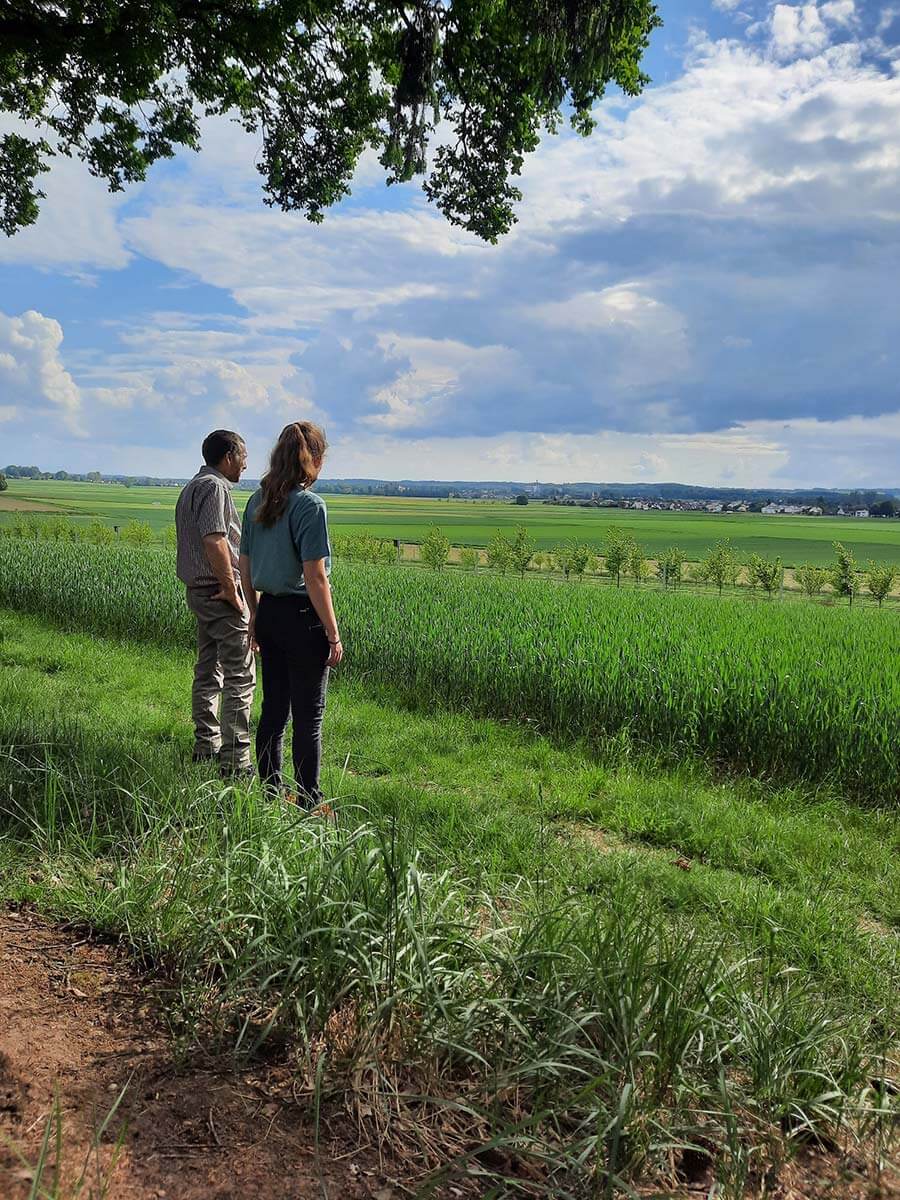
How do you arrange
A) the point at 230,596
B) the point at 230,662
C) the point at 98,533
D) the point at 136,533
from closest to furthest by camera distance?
the point at 230,596 < the point at 230,662 < the point at 98,533 < the point at 136,533

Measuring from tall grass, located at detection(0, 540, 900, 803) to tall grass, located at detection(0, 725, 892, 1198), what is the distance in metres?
4.33

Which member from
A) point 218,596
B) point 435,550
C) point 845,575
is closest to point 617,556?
point 435,550

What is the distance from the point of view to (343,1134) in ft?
6.96

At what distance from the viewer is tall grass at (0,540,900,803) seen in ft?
A: 23.7

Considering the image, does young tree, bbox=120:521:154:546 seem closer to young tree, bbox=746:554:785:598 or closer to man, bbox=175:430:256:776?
young tree, bbox=746:554:785:598

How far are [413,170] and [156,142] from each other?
4528 millimetres

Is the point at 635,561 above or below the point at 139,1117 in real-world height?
above

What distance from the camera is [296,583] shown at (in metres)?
4.80

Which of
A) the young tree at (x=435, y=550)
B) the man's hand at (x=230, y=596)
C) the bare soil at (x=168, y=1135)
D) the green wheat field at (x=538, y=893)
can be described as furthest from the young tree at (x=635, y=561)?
the bare soil at (x=168, y=1135)

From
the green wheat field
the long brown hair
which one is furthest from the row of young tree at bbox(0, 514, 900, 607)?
the long brown hair

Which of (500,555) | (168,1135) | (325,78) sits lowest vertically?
(168,1135)

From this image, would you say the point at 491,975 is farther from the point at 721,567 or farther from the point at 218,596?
the point at 721,567

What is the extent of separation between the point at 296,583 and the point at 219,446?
1.47m

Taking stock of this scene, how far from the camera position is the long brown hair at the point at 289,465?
4.73 m
